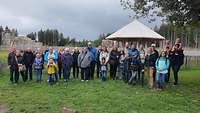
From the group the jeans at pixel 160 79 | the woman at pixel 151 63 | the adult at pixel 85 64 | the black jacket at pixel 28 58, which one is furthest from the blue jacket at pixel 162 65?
the black jacket at pixel 28 58

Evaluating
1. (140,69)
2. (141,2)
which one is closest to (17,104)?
(140,69)

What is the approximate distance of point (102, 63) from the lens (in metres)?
21.5

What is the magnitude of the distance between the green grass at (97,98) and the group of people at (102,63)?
0.73 meters

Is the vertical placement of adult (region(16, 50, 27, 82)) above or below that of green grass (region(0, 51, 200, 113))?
above

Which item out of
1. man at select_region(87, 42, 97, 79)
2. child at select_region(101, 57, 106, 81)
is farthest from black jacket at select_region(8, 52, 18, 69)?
child at select_region(101, 57, 106, 81)

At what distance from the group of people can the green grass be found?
73cm

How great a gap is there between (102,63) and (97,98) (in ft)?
18.5

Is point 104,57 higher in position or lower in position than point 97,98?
higher

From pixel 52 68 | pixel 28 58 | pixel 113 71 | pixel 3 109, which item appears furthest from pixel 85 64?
pixel 3 109

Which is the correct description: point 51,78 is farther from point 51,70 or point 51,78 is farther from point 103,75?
point 103,75

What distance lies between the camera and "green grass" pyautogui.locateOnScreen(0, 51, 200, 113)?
47.2 ft

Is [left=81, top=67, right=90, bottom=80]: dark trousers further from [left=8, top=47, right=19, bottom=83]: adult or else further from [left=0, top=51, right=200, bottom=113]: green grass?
[left=8, top=47, right=19, bottom=83]: adult

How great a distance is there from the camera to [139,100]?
51.5ft

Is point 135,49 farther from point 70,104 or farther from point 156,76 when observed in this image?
point 70,104
